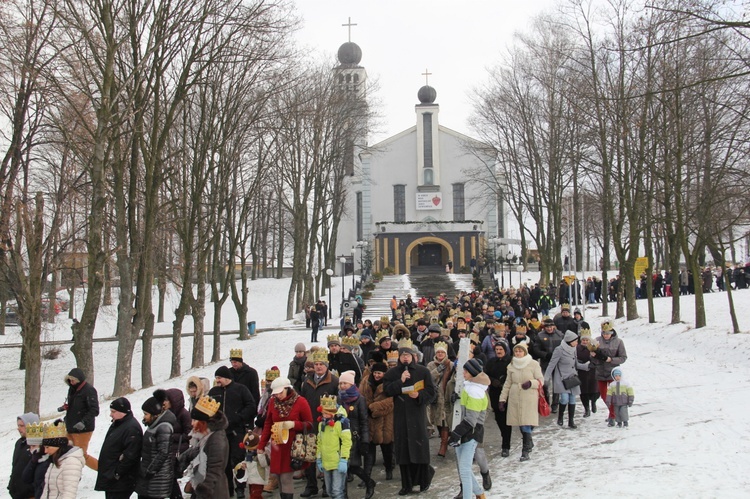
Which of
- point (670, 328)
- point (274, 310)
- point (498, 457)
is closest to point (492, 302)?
point (670, 328)

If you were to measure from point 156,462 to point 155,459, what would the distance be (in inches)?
1.1

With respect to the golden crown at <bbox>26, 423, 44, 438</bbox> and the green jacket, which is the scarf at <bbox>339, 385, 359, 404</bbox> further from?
the golden crown at <bbox>26, 423, 44, 438</bbox>

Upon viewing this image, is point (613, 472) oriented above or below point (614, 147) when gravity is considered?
below

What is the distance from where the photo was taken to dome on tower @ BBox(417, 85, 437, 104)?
57.3m

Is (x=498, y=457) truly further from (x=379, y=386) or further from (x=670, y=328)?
(x=670, y=328)

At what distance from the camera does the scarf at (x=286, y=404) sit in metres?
7.54

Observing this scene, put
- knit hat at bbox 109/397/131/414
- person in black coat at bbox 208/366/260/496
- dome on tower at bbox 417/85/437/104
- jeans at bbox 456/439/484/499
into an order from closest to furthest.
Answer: knit hat at bbox 109/397/131/414 < jeans at bbox 456/439/484/499 < person in black coat at bbox 208/366/260/496 < dome on tower at bbox 417/85/437/104

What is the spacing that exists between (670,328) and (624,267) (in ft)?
15.4

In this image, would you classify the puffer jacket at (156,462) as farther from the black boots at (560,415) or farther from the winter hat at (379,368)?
the black boots at (560,415)

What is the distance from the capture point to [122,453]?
6449 millimetres

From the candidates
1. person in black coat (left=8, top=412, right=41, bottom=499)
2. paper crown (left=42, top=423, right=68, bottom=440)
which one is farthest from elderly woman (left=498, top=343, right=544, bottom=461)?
person in black coat (left=8, top=412, right=41, bottom=499)

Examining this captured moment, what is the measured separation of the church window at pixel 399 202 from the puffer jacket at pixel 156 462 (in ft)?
164

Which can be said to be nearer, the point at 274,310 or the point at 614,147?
the point at 614,147

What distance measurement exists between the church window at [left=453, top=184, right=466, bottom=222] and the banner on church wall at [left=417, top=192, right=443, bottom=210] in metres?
1.14
